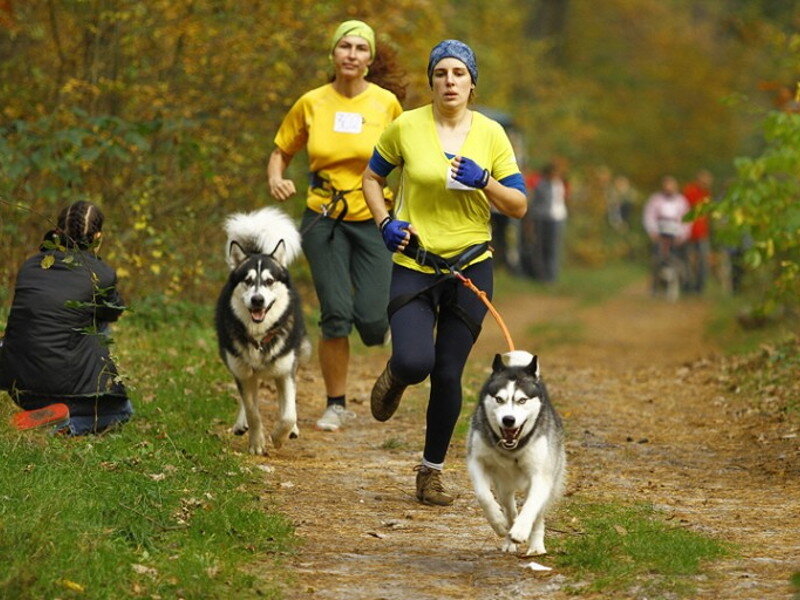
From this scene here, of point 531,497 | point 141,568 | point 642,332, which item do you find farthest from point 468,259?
point 642,332

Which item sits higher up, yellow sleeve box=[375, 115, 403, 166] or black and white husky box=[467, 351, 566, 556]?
yellow sleeve box=[375, 115, 403, 166]

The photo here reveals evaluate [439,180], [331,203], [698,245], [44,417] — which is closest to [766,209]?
[331,203]

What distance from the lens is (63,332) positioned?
7445mm

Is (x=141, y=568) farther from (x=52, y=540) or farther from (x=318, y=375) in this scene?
(x=318, y=375)

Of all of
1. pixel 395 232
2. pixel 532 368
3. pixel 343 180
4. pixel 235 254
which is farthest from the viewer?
pixel 343 180

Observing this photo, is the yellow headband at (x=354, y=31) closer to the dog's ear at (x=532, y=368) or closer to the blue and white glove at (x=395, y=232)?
the blue and white glove at (x=395, y=232)

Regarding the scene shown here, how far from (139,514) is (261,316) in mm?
1977

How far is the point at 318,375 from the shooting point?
11.8 metres

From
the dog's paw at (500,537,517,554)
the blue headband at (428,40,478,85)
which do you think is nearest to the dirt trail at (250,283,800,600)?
the dog's paw at (500,537,517,554)

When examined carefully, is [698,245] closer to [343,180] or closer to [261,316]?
[343,180]

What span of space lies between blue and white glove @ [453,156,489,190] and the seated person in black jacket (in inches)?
86.2

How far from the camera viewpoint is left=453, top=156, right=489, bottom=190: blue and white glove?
20.3 ft

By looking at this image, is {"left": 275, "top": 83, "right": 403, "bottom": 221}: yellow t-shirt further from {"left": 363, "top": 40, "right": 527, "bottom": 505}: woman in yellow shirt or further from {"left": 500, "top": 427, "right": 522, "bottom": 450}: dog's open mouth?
{"left": 500, "top": 427, "right": 522, "bottom": 450}: dog's open mouth

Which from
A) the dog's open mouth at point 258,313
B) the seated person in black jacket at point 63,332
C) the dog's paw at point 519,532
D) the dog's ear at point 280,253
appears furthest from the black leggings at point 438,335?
the seated person in black jacket at point 63,332
